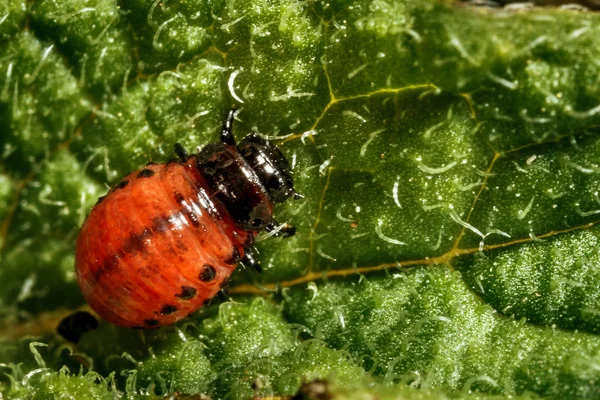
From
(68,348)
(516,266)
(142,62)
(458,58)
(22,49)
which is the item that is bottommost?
(516,266)

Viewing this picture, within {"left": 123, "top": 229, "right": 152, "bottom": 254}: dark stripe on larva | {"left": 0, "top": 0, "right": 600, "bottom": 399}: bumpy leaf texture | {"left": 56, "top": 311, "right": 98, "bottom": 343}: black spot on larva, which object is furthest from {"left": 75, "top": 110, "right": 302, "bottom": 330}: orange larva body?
{"left": 56, "top": 311, "right": 98, "bottom": 343}: black spot on larva

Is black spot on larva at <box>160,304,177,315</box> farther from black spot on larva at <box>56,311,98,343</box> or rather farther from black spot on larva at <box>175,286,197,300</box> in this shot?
black spot on larva at <box>56,311,98,343</box>

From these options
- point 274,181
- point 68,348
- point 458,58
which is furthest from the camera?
point 68,348

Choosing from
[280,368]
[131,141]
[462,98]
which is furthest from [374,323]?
[131,141]

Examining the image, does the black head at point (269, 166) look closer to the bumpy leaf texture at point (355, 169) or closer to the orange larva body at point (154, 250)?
the bumpy leaf texture at point (355, 169)

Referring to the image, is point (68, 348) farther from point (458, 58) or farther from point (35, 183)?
point (458, 58)

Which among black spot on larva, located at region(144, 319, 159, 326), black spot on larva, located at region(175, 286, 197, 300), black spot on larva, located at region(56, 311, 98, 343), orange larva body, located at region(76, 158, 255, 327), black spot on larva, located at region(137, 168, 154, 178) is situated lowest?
black spot on larva, located at region(56, 311, 98, 343)

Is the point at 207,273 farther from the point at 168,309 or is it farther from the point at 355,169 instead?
the point at 355,169
